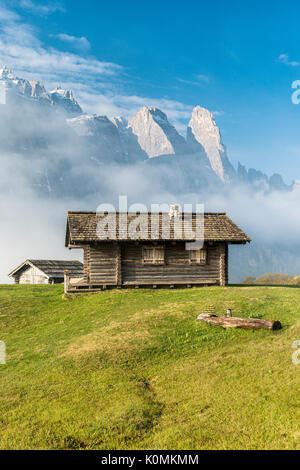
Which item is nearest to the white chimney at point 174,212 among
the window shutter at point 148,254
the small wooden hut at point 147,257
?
the small wooden hut at point 147,257

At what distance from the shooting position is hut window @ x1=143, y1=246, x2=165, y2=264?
1081 inches

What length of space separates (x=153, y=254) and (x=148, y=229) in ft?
6.37

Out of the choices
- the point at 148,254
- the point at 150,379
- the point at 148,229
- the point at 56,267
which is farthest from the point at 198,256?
the point at 56,267

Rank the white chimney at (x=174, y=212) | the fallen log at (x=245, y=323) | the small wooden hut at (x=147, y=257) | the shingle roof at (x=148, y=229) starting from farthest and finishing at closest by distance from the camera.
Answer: the white chimney at (x=174, y=212) → the small wooden hut at (x=147, y=257) → the shingle roof at (x=148, y=229) → the fallen log at (x=245, y=323)

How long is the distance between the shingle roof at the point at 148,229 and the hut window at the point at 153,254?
96 centimetres

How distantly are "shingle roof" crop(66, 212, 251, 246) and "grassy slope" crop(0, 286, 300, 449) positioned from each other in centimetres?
631

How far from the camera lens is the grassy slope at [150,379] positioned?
325 inches

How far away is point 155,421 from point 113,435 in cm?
117

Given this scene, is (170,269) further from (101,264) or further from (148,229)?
(101,264)

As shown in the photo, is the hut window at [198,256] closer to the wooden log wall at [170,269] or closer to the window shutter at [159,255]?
the wooden log wall at [170,269]

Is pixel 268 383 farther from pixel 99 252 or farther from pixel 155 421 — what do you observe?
pixel 99 252
